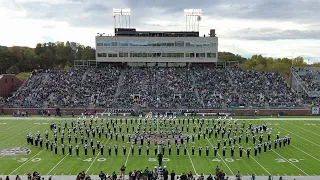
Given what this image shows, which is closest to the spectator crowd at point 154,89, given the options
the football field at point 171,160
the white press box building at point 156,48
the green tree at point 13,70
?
the white press box building at point 156,48

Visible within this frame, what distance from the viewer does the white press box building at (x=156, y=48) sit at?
158 feet

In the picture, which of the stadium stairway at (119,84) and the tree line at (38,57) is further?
the tree line at (38,57)

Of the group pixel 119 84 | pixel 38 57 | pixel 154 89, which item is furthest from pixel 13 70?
pixel 154 89

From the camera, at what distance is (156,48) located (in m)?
48.2

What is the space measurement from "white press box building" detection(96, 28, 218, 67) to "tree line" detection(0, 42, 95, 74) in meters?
A: 23.6

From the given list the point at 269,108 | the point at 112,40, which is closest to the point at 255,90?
the point at 269,108

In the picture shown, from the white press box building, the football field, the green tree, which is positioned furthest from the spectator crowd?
the green tree

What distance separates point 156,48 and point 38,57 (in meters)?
31.3

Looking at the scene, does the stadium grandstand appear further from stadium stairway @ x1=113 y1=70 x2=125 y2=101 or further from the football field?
the football field

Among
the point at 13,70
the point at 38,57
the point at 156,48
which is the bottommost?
the point at 13,70

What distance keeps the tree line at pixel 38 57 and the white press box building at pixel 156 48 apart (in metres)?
23.6

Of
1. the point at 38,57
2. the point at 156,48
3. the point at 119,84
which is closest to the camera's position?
the point at 119,84

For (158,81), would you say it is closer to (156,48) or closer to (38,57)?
(156,48)

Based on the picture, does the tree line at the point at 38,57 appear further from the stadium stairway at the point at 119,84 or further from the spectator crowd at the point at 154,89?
the stadium stairway at the point at 119,84
